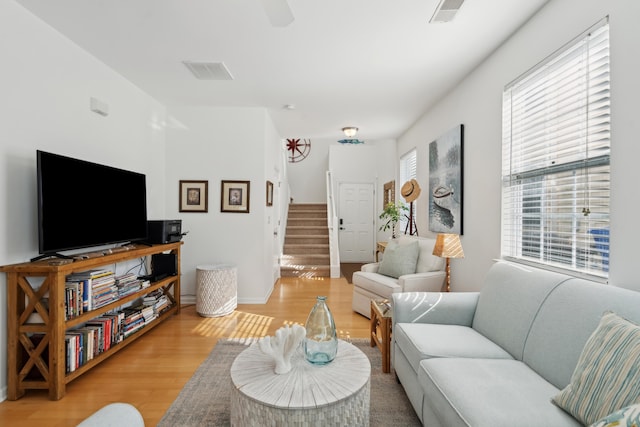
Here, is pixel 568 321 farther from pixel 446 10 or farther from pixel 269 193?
pixel 269 193

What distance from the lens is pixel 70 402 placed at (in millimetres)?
2035

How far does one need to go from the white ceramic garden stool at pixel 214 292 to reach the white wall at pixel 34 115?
131 centimetres

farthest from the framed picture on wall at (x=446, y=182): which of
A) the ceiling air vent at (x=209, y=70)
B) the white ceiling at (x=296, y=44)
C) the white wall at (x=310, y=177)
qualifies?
the white wall at (x=310, y=177)

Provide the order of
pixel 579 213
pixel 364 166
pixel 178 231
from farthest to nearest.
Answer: pixel 364 166
pixel 178 231
pixel 579 213

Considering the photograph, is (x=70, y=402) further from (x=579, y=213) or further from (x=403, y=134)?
(x=403, y=134)

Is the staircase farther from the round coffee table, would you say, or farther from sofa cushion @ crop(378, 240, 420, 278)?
the round coffee table

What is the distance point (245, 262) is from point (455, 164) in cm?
277

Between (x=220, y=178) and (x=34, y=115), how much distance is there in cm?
207

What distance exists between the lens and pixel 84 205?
245cm

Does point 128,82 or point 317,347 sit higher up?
point 128,82

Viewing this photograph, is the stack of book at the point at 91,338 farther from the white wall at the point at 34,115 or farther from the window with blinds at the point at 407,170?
the window with blinds at the point at 407,170

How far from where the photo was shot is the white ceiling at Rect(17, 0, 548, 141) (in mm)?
2121

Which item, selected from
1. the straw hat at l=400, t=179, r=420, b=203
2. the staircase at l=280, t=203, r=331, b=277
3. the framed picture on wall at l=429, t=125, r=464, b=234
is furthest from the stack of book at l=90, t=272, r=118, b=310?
the straw hat at l=400, t=179, r=420, b=203

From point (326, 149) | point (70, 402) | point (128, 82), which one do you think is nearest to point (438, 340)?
point (70, 402)
